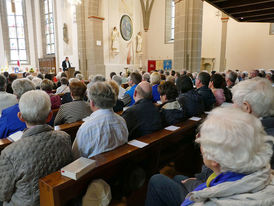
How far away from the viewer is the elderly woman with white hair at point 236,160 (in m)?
0.93

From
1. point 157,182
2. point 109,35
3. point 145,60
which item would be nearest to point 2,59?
point 109,35

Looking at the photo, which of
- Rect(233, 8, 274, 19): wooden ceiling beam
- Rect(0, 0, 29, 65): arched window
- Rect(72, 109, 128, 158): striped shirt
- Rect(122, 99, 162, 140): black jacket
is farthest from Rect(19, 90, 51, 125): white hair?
Rect(0, 0, 29, 65): arched window

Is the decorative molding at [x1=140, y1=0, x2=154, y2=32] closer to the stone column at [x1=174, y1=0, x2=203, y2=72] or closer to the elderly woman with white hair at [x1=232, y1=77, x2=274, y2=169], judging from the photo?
the stone column at [x1=174, y1=0, x2=203, y2=72]

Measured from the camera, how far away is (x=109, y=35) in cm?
1228

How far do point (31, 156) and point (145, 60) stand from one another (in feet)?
50.2

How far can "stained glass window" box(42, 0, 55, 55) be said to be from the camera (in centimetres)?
1495

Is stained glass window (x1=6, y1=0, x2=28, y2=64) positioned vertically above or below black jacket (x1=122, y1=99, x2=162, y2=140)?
above

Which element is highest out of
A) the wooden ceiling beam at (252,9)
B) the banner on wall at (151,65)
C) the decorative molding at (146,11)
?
the decorative molding at (146,11)

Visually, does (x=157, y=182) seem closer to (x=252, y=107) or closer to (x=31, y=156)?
(x=31, y=156)

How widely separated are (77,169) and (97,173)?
9.7 inches

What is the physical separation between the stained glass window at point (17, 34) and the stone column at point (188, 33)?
12.8 metres

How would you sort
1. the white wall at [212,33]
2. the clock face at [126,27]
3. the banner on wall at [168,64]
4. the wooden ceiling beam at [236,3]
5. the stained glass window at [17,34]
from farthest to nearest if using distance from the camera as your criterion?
the stained glass window at [17,34] < the banner on wall at [168,64] < the white wall at [212,33] < the clock face at [126,27] < the wooden ceiling beam at [236,3]

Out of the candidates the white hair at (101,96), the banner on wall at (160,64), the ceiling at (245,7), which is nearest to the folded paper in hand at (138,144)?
the white hair at (101,96)

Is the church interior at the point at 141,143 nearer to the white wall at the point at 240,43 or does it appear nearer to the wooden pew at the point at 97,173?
the wooden pew at the point at 97,173
